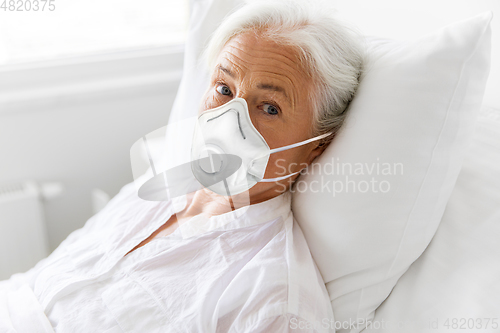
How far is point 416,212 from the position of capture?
91 centimetres

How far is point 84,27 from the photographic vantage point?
5.97 ft

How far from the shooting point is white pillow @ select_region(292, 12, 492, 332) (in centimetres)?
86

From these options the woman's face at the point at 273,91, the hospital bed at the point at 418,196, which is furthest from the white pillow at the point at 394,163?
the woman's face at the point at 273,91

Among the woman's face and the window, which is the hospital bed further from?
the window

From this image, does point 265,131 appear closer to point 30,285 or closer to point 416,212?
point 416,212

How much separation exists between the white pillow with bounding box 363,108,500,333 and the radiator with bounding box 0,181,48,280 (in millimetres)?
1371

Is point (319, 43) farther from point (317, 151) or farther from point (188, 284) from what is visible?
point (188, 284)

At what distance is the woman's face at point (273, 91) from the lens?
1010mm

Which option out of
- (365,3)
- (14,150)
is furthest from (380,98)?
(14,150)

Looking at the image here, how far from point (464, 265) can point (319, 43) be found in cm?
61

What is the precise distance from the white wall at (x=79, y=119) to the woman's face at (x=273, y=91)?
93 cm

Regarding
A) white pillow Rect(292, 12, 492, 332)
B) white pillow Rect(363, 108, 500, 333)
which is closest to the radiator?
white pillow Rect(292, 12, 492, 332)

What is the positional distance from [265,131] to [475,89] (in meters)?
0.47

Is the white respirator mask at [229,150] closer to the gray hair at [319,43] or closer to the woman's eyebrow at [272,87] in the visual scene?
the woman's eyebrow at [272,87]
